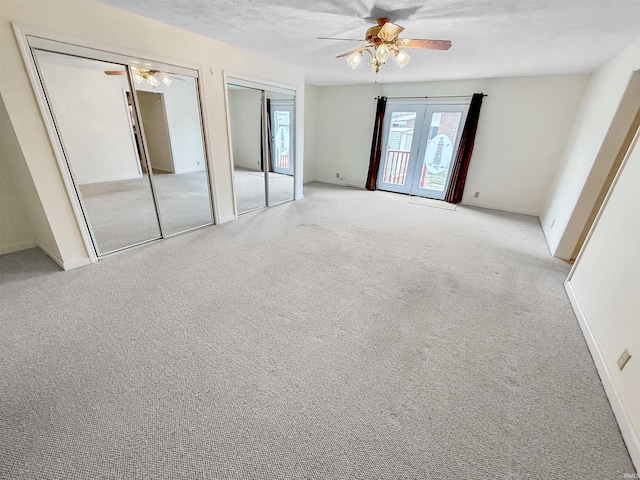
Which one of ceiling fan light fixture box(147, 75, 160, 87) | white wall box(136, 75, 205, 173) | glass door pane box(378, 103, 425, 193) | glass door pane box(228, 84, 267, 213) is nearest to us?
ceiling fan light fixture box(147, 75, 160, 87)

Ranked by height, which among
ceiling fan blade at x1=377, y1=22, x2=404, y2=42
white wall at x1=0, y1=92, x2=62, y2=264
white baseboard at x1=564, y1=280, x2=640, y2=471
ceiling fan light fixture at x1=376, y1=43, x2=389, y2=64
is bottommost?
white baseboard at x1=564, y1=280, x2=640, y2=471

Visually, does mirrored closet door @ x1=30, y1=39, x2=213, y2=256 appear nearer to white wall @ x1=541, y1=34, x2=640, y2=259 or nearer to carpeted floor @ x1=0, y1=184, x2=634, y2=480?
carpeted floor @ x1=0, y1=184, x2=634, y2=480

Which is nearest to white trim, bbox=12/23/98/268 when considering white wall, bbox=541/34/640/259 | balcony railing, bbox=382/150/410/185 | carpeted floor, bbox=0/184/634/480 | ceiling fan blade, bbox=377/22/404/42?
carpeted floor, bbox=0/184/634/480

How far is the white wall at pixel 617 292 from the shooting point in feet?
4.61

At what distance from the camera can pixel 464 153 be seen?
5102mm

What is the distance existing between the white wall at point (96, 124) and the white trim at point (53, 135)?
51.1 inches

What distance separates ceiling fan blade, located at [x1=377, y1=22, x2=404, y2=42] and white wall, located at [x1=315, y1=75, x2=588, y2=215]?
11.3 feet

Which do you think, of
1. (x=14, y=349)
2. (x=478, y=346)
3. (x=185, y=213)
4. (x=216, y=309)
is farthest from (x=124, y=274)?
(x=478, y=346)

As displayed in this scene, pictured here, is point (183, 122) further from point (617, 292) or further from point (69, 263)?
point (617, 292)

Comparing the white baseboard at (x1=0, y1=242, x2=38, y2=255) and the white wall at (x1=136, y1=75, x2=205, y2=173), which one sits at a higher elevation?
the white wall at (x1=136, y1=75, x2=205, y2=173)

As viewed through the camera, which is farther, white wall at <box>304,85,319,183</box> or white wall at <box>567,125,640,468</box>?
white wall at <box>304,85,319,183</box>

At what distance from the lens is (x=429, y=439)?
128 centimetres

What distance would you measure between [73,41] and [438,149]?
5.57 metres

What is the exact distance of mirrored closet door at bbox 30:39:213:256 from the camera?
3057 millimetres
